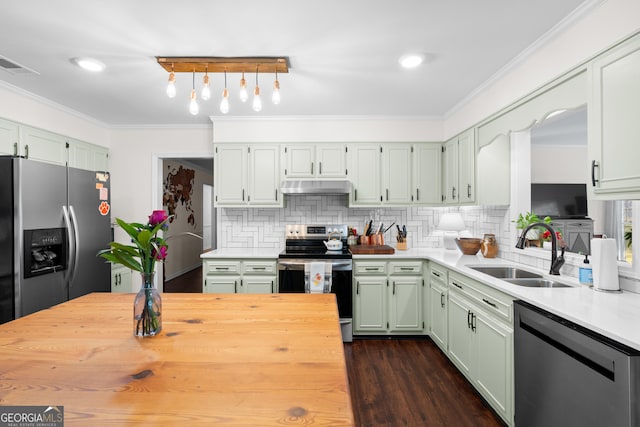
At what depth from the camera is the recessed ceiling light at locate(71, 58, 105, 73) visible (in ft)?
7.82

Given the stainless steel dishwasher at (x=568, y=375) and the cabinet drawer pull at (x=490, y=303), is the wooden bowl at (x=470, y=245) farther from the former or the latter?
the stainless steel dishwasher at (x=568, y=375)

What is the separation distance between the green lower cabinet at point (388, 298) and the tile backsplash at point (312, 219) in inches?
27.2

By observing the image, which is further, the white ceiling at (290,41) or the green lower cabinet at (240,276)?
the green lower cabinet at (240,276)

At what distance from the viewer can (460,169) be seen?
3332mm

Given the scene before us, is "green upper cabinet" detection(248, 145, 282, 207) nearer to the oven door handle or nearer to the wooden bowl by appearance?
the oven door handle

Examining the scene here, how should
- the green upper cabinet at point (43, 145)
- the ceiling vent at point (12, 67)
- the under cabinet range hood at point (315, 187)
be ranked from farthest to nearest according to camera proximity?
1. the under cabinet range hood at point (315, 187)
2. the green upper cabinet at point (43, 145)
3. the ceiling vent at point (12, 67)

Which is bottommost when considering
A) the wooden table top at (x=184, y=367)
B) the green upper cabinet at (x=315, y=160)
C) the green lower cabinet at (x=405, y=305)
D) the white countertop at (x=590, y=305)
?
the green lower cabinet at (x=405, y=305)

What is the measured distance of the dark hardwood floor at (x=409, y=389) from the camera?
2079 mm

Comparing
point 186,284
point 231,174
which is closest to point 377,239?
point 231,174

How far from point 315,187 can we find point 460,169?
1549mm

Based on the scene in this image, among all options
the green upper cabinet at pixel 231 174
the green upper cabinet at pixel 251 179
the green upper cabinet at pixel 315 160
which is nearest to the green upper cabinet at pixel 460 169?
the green upper cabinet at pixel 315 160

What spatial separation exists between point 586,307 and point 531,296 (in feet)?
0.78

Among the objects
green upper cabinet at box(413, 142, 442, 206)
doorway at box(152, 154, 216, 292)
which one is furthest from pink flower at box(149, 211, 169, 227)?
doorway at box(152, 154, 216, 292)

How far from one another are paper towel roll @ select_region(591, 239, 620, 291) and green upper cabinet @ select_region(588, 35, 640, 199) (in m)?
0.30
